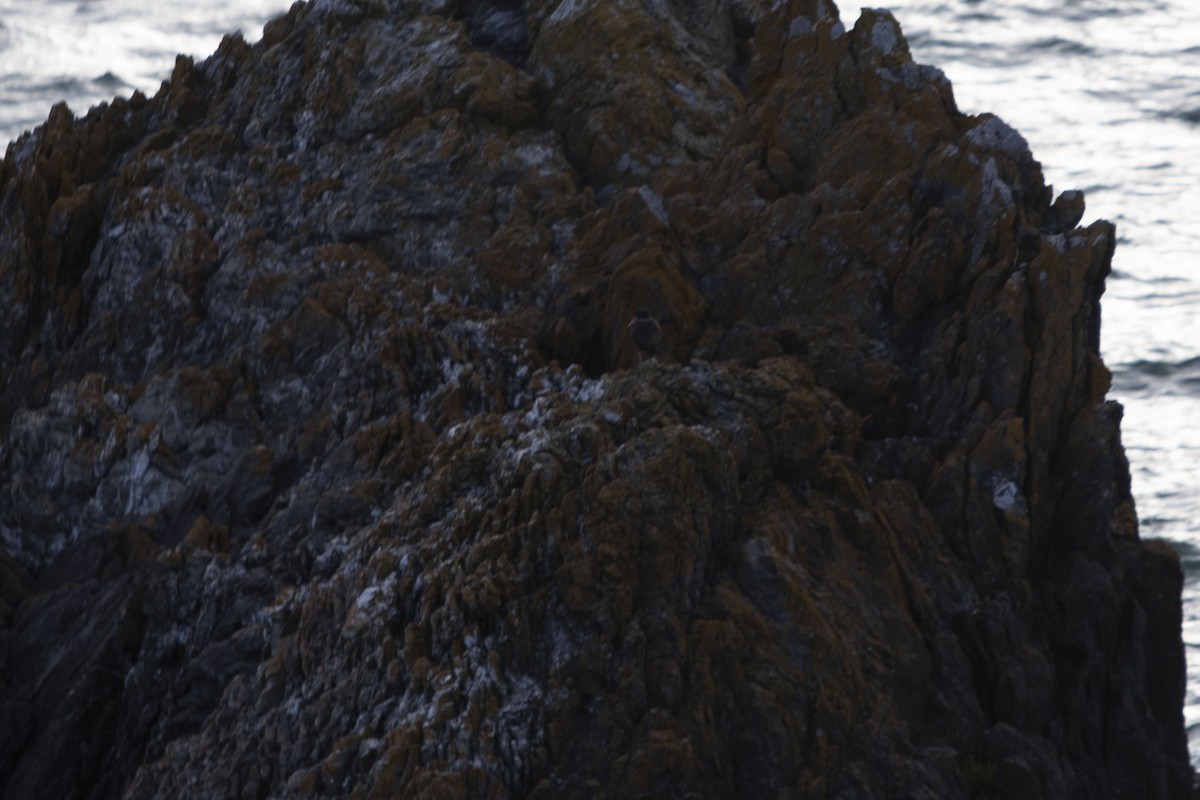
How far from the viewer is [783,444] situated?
17312 mm

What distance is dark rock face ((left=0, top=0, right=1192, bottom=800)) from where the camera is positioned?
15859mm

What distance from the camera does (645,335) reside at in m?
19.0

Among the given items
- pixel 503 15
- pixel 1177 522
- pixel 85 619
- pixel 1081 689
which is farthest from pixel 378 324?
pixel 1177 522

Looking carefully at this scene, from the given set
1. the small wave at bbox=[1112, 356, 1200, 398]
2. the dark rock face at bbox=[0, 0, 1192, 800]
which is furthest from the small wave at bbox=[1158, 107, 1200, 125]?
the dark rock face at bbox=[0, 0, 1192, 800]

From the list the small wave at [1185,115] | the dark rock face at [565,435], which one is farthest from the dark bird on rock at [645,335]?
the small wave at [1185,115]

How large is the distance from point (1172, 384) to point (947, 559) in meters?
26.3

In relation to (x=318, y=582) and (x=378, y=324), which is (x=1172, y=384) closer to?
(x=378, y=324)

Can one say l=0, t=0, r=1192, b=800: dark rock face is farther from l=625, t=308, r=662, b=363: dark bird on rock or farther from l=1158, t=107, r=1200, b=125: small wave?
l=1158, t=107, r=1200, b=125: small wave

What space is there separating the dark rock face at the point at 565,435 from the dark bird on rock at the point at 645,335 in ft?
1.45

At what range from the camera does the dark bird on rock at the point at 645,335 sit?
19.0m

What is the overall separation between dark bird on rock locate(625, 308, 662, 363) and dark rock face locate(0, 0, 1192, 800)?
443 millimetres

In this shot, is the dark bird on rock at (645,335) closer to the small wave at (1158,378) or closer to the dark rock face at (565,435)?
the dark rock face at (565,435)

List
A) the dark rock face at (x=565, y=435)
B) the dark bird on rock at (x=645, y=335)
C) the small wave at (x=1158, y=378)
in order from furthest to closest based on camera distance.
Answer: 1. the small wave at (x=1158, y=378)
2. the dark bird on rock at (x=645, y=335)
3. the dark rock face at (x=565, y=435)

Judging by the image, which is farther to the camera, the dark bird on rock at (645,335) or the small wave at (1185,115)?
the small wave at (1185,115)
